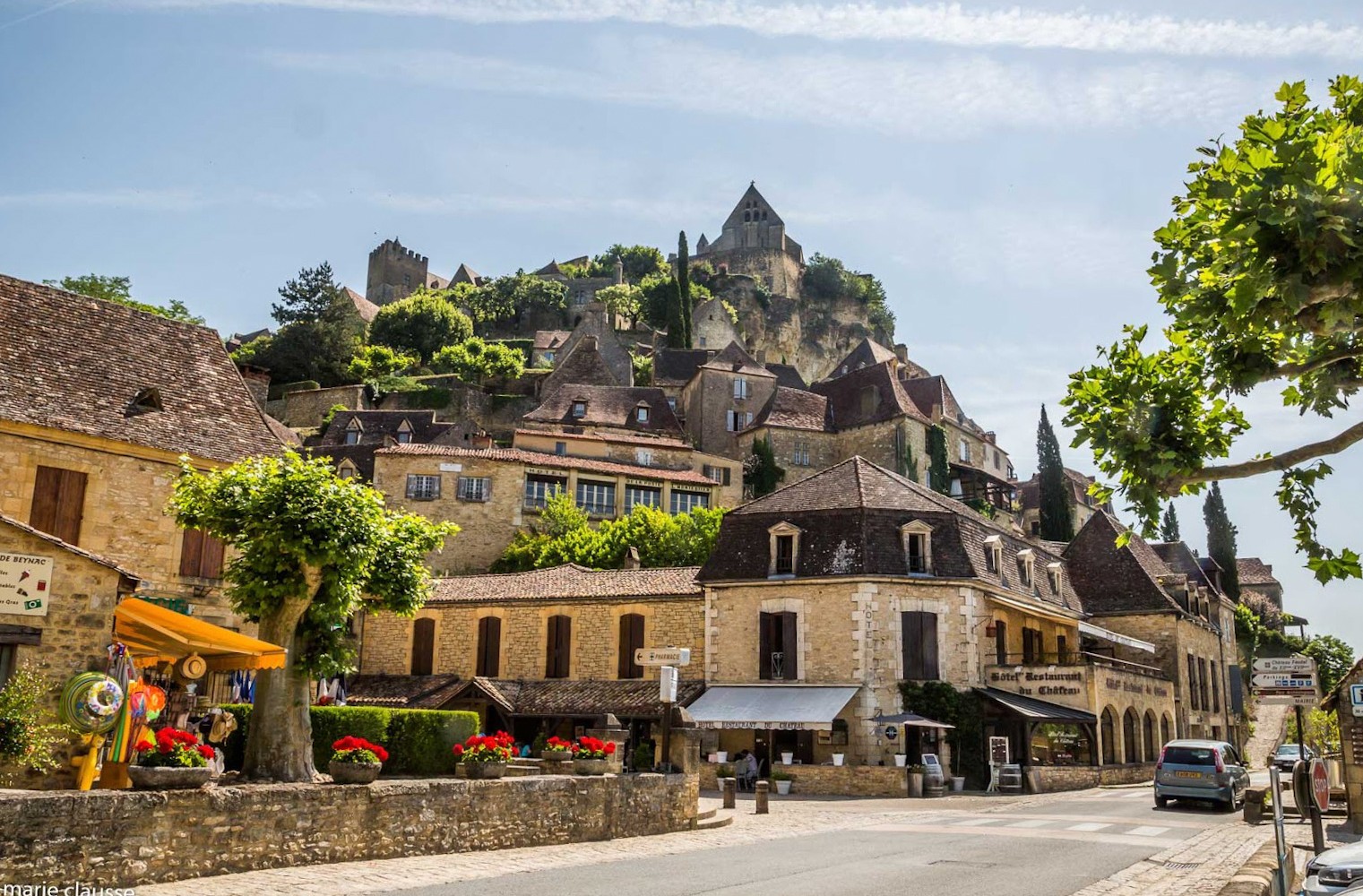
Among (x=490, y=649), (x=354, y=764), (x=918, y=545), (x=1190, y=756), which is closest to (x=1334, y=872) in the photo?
(x=354, y=764)

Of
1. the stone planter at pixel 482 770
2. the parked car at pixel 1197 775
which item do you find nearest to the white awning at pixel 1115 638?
the parked car at pixel 1197 775

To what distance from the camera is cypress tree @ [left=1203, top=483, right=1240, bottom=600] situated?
62.7 metres

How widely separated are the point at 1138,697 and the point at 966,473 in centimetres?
3125

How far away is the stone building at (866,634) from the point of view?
2967 cm

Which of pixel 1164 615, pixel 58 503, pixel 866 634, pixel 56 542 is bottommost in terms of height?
pixel 866 634

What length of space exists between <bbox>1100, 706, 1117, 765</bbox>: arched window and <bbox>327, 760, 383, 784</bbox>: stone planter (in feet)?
85.2

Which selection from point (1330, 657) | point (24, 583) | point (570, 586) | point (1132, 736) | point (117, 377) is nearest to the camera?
point (24, 583)

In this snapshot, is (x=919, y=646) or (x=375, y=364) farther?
(x=375, y=364)

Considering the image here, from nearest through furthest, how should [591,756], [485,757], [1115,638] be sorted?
1. [485,757]
2. [591,756]
3. [1115,638]

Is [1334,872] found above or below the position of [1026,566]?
below

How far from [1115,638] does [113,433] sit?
104 feet

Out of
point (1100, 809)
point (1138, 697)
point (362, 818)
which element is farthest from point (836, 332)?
point (362, 818)

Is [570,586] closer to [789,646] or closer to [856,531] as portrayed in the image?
[789,646]

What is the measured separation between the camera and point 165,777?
10.8 m
